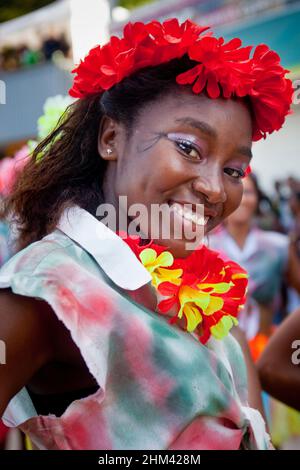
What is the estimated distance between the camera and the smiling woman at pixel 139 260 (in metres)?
1.30

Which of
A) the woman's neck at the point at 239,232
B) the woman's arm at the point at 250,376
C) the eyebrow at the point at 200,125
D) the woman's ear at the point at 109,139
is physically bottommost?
the woman's neck at the point at 239,232

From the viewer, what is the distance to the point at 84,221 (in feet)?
4.75

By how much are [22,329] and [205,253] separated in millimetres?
504

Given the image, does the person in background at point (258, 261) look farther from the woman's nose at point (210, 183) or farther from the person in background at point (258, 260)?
the woman's nose at point (210, 183)

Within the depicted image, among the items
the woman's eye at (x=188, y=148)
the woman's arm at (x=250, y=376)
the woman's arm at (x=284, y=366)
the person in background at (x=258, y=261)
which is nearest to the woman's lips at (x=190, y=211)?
the woman's eye at (x=188, y=148)

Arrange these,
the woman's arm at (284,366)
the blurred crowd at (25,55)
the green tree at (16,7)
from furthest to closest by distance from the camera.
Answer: the green tree at (16,7) → the blurred crowd at (25,55) → the woman's arm at (284,366)

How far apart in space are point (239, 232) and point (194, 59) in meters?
2.92

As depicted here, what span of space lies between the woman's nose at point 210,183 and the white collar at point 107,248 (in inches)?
7.9

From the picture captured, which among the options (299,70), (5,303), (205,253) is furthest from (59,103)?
(299,70)

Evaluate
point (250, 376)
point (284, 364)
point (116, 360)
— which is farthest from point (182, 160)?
point (284, 364)

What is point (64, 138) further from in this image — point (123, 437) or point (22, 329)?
point (123, 437)

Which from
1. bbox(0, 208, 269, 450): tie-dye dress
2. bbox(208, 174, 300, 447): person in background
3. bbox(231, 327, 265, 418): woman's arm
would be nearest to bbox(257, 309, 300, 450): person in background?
bbox(231, 327, 265, 418): woman's arm

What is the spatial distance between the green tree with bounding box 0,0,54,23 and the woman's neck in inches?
370

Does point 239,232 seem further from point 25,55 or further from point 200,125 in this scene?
point 25,55
